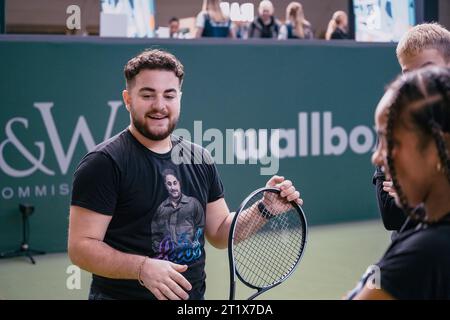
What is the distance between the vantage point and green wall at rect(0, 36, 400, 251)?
625cm

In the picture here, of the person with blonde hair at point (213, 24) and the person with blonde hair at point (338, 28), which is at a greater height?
the person with blonde hair at point (338, 28)

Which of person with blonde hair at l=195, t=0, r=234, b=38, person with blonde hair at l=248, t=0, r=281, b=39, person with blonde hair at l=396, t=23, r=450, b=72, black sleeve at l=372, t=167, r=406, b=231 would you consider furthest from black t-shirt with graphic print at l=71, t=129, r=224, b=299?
person with blonde hair at l=248, t=0, r=281, b=39

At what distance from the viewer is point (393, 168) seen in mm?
1448

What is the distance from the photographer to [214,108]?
7117 millimetres

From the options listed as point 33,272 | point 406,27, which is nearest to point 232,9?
point 406,27

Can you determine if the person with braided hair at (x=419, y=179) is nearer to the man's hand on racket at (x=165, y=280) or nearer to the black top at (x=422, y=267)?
the black top at (x=422, y=267)

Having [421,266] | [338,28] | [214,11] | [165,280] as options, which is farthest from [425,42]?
[338,28]

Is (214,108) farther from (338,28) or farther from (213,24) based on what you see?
(338,28)

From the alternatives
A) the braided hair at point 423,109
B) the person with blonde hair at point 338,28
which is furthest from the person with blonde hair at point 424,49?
the person with blonde hair at point 338,28

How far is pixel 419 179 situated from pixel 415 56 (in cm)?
132

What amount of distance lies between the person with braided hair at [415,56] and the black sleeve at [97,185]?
956mm

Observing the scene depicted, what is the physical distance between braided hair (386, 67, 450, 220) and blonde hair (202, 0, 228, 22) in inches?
255

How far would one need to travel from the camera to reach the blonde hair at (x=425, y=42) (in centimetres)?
264
